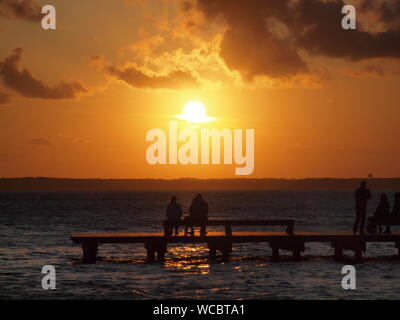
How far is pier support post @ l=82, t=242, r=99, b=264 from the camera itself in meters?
33.3

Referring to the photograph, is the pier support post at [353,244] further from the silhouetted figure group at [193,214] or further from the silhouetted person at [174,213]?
the silhouetted person at [174,213]

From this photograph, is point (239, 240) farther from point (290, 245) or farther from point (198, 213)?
point (290, 245)

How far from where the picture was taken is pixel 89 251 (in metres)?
33.5

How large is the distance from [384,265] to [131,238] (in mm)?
11837

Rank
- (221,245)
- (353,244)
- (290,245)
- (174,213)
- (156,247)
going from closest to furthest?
(174,213) → (353,244) → (221,245) → (290,245) → (156,247)

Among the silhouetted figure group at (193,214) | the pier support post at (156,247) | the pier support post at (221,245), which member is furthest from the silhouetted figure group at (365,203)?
the pier support post at (156,247)

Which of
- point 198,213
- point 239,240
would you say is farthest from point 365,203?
point 198,213

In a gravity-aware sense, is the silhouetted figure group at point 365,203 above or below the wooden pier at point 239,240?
above

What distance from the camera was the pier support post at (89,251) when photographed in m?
33.3

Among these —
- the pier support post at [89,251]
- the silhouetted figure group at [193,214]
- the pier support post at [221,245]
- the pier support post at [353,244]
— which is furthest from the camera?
the pier support post at [89,251]

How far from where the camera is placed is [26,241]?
52.8 metres

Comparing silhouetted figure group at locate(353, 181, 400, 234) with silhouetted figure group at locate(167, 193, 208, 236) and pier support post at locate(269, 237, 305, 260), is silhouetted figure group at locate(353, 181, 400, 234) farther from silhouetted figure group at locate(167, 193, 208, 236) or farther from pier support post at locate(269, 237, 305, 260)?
silhouetted figure group at locate(167, 193, 208, 236)

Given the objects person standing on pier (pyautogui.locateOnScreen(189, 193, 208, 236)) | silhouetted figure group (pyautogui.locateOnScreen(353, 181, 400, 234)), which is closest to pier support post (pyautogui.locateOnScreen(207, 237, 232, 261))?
person standing on pier (pyautogui.locateOnScreen(189, 193, 208, 236))
